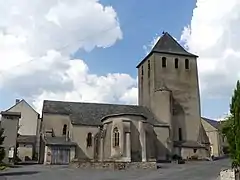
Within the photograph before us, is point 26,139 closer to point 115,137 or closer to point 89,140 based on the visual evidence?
point 89,140

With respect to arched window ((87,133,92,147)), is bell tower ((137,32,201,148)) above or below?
above

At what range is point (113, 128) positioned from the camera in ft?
131

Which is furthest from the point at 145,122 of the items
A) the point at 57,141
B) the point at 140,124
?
the point at 57,141

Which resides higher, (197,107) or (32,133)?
(197,107)

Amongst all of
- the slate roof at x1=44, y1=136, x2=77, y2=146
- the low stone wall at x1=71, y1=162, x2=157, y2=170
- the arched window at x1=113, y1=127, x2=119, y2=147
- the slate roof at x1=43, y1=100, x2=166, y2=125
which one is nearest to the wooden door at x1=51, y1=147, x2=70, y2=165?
the slate roof at x1=44, y1=136, x2=77, y2=146

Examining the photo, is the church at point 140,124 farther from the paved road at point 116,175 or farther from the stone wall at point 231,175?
the stone wall at point 231,175

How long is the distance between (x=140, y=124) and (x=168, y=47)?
740 inches

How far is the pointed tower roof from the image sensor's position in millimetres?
53094

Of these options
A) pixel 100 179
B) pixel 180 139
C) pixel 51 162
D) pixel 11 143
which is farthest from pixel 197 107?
pixel 100 179

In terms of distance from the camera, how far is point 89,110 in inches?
1966

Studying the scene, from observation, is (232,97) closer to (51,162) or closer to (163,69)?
(51,162)

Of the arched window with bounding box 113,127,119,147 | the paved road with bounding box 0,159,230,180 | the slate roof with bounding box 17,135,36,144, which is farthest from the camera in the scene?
the slate roof with bounding box 17,135,36,144

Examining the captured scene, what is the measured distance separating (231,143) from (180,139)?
33.2 metres

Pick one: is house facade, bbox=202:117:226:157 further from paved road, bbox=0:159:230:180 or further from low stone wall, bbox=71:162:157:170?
paved road, bbox=0:159:230:180
